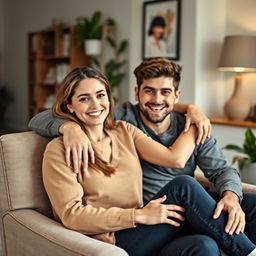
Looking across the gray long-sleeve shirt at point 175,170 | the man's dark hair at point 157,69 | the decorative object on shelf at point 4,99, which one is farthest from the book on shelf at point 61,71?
the man's dark hair at point 157,69

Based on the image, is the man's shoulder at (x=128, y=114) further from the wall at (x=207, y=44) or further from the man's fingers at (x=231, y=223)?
the wall at (x=207, y=44)

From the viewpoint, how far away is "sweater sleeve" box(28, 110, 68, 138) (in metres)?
1.81

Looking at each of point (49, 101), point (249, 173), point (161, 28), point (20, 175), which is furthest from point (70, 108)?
point (49, 101)

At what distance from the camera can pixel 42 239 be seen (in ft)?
5.21

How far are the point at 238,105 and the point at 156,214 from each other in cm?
258

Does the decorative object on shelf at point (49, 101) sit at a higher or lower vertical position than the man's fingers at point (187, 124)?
lower

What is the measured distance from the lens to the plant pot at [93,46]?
211 inches

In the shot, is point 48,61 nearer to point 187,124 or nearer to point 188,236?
point 187,124

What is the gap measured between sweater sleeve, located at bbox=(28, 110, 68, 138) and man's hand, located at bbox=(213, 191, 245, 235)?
66 centimetres

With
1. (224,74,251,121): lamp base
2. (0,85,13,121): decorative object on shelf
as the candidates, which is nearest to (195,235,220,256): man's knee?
(224,74,251,121): lamp base

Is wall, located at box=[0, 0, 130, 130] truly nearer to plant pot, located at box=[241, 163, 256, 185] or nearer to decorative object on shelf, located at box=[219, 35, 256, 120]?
decorative object on shelf, located at box=[219, 35, 256, 120]

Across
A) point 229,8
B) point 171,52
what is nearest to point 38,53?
point 171,52

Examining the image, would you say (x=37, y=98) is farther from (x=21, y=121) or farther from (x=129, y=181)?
(x=129, y=181)

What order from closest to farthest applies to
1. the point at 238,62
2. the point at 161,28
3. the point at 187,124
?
the point at 187,124
the point at 238,62
the point at 161,28
